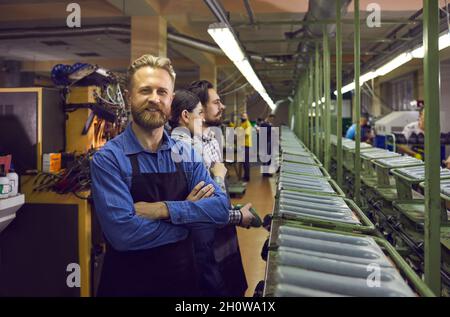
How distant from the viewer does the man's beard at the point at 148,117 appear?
76.3 inches

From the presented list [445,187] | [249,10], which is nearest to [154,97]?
[445,187]

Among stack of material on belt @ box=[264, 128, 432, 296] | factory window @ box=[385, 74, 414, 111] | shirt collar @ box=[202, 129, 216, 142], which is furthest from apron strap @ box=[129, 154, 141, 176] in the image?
factory window @ box=[385, 74, 414, 111]

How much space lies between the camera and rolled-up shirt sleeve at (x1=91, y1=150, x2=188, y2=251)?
1.76m

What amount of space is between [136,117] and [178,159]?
11.5 inches

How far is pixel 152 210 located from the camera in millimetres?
1839

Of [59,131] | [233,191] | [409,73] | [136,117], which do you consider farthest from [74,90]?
[409,73]

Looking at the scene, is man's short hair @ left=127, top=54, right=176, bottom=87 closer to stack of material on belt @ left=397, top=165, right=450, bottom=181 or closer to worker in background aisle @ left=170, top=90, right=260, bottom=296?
worker in background aisle @ left=170, top=90, right=260, bottom=296

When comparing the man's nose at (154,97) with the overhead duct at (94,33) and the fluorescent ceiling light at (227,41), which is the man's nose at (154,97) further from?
the overhead duct at (94,33)

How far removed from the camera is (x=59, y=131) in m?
3.45

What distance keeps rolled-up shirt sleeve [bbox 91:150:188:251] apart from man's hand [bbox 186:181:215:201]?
7.9 inches

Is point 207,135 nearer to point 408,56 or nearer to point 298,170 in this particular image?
point 298,170
